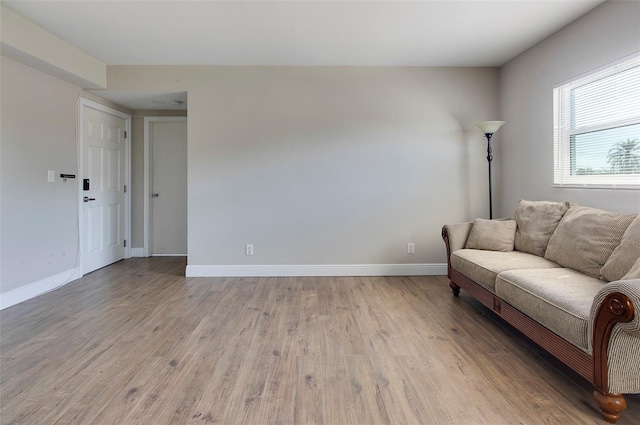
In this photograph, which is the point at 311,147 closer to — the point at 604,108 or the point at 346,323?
the point at 346,323

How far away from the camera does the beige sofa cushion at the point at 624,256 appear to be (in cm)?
198

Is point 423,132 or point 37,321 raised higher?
point 423,132

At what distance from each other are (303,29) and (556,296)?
280 cm

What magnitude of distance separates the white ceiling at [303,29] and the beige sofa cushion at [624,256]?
71.1 inches

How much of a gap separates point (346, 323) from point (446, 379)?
3.03 ft

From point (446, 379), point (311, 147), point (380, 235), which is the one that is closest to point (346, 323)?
point (446, 379)

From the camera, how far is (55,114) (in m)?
3.54

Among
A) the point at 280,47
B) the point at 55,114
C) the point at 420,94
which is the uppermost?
the point at 280,47

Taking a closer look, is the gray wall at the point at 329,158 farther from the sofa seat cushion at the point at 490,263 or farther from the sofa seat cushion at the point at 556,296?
the sofa seat cushion at the point at 556,296

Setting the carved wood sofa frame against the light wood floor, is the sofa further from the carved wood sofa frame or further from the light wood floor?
the light wood floor

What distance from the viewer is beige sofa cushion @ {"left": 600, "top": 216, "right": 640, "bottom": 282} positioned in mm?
1980

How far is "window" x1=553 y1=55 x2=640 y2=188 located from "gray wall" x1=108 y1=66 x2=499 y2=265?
0.99 metres

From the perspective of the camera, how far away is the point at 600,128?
2766 mm

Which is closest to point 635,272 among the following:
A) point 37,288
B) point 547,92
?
point 547,92
